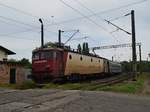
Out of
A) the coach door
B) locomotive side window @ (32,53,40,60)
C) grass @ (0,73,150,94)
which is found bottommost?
grass @ (0,73,150,94)

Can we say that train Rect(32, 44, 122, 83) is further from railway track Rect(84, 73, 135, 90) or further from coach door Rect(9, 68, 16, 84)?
coach door Rect(9, 68, 16, 84)

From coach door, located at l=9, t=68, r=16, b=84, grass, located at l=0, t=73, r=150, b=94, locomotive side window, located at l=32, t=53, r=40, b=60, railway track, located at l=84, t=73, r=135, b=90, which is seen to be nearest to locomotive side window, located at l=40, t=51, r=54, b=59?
locomotive side window, located at l=32, t=53, r=40, b=60

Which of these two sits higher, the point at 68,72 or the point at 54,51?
the point at 54,51

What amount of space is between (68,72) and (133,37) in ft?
22.8

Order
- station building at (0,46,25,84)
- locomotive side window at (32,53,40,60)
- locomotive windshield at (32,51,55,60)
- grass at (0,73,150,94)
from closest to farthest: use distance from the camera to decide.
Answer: grass at (0,73,150,94) < locomotive windshield at (32,51,55,60) < locomotive side window at (32,53,40,60) < station building at (0,46,25,84)

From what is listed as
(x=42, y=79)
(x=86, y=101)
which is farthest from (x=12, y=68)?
(x=86, y=101)

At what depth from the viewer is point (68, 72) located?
2911 cm

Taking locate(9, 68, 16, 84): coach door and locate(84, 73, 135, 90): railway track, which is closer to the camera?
locate(84, 73, 135, 90): railway track

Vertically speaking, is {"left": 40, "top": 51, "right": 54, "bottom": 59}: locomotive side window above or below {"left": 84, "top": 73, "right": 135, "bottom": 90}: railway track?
above

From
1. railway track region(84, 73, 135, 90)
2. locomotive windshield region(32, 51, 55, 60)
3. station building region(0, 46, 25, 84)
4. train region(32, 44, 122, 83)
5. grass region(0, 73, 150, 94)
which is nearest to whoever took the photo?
grass region(0, 73, 150, 94)

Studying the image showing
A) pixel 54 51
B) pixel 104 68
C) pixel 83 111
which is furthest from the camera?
pixel 104 68

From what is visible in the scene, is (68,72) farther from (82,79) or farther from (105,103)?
(105,103)

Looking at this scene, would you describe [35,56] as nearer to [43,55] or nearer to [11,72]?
[43,55]

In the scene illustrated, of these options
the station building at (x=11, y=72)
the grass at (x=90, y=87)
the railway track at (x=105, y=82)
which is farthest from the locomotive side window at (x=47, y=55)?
the station building at (x=11, y=72)
